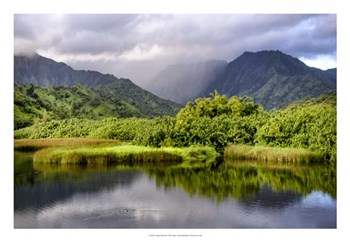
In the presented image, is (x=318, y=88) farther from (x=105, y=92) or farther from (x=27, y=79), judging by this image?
(x=105, y=92)

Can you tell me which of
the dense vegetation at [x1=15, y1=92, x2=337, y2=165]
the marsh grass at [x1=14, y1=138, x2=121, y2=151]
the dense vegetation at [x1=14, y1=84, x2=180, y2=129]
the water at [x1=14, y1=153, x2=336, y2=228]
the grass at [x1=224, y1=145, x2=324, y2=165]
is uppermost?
the dense vegetation at [x1=14, y1=84, x2=180, y2=129]

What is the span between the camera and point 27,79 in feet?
65.9

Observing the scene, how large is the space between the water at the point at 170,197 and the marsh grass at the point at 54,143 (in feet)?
2.00

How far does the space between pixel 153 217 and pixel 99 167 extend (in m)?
6.04

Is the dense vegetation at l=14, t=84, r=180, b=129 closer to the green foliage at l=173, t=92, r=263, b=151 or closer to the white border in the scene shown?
the green foliage at l=173, t=92, r=263, b=151

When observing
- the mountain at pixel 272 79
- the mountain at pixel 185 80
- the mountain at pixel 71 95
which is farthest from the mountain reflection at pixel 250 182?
the mountain at pixel 71 95

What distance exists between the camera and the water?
11250 millimetres

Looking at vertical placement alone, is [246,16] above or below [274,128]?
above

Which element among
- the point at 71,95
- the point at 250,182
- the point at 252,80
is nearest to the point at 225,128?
the point at 252,80

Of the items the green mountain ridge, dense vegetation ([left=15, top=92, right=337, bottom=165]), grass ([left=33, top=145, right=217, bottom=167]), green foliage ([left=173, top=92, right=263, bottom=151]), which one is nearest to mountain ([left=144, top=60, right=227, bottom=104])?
the green mountain ridge

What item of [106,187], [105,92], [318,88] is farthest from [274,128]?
[105,92]

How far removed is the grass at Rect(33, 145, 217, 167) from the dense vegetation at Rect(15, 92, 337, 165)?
1.01 metres

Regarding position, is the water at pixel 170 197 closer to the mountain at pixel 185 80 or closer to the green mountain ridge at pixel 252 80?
the mountain at pixel 185 80
